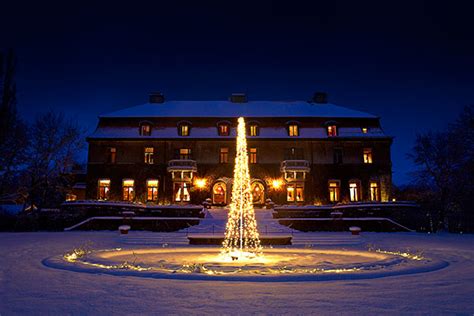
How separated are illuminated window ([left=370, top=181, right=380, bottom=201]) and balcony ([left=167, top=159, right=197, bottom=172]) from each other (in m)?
17.3

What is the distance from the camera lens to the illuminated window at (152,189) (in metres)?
37.6

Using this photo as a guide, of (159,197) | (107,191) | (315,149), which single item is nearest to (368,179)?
(315,149)

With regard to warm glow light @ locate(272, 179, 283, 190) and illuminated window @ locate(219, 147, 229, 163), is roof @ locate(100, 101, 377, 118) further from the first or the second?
warm glow light @ locate(272, 179, 283, 190)

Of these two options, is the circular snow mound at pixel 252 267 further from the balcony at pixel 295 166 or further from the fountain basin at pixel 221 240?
the balcony at pixel 295 166

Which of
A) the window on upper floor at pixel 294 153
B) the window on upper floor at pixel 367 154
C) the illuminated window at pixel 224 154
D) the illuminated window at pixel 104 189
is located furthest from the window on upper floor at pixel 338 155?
the illuminated window at pixel 104 189

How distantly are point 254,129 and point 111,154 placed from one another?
1440 cm

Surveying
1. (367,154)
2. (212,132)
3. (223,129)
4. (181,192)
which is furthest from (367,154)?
(181,192)

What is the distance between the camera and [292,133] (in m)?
38.4

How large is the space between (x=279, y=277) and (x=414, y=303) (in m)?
3.17

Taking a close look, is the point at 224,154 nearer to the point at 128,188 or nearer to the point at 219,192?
the point at 219,192

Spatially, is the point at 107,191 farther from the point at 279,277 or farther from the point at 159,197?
the point at 279,277

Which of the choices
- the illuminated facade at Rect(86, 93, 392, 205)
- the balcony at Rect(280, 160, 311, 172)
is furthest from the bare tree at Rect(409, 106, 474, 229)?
the balcony at Rect(280, 160, 311, 172)

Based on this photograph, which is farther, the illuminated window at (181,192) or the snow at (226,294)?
the illuminated window at (181,192)

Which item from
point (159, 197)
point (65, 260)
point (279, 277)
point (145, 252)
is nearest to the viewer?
point (279, 277)
